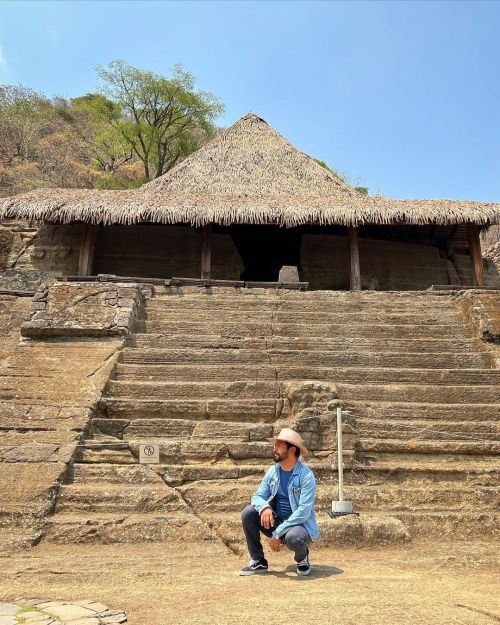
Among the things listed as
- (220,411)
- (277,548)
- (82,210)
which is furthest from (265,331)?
(82,210)

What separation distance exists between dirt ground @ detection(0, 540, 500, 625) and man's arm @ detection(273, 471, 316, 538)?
10.2 inches

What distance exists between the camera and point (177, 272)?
12633 millimetres

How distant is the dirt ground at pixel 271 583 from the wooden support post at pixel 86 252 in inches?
319

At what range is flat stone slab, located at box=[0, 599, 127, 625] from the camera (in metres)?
2.35

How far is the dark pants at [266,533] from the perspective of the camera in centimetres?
304

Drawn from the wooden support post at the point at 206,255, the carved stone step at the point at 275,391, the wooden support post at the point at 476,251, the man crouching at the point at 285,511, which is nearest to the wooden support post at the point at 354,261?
the wooden support post at the point at 476,251

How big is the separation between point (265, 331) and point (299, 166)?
875 centimetres

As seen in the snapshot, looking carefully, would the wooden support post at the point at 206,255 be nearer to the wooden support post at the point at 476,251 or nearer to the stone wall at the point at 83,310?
the stone wall at the point at 83,310

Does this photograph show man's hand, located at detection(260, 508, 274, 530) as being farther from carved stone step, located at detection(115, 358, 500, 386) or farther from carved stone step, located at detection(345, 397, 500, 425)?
carved stone step, located at detection(115, 358, 500, 386)

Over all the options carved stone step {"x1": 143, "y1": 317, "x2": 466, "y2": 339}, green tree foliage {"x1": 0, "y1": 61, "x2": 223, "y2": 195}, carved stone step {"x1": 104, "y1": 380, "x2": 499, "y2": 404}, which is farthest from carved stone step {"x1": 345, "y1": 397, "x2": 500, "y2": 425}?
green tree foliage {"x1": 0, "y1": 61, "x2": 223, "y2": 195}

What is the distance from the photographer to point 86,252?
1122 cm

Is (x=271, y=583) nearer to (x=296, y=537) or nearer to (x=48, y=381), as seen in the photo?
(x=296, y=537)

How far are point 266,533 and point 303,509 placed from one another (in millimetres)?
272

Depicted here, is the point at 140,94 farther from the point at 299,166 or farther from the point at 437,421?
the point at 437,421
